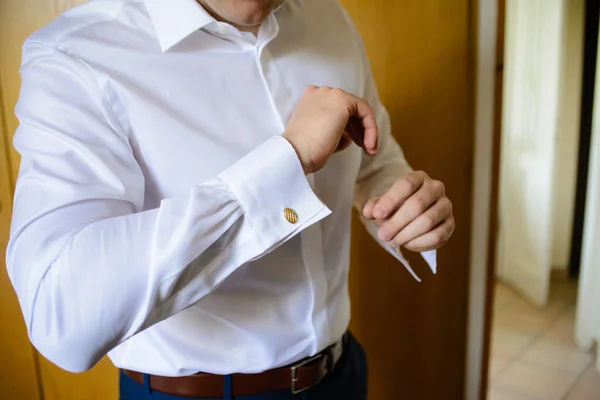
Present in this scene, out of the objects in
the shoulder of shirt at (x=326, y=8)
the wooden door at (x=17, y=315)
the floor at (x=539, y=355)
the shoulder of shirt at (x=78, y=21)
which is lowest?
the floor at (x=539, y=355)

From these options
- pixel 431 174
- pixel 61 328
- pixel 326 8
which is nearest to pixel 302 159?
pixel 61 328

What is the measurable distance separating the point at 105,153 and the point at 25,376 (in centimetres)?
98

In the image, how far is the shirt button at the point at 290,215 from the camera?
1.65 ft

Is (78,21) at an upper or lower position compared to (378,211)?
upper

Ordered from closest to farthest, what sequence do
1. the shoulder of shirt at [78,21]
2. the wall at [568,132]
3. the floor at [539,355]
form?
the shoulder of shirt at [78,21]
the floor at [539,355]
the wall at [568,132]

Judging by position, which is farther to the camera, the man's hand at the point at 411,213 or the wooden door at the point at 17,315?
the wooden door at the point at 17,315

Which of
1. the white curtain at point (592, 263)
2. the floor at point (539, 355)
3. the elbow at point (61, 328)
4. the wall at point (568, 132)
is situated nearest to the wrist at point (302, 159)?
the elbow at point (61, 328)

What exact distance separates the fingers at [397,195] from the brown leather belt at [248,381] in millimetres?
267

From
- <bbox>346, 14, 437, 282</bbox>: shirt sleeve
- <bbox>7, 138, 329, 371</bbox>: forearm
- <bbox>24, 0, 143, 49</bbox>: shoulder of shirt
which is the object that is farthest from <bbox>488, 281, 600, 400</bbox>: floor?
<bbox>24, 0, 143, 49</bbox>: shoulder of shirt

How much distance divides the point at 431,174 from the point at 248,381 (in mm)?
747

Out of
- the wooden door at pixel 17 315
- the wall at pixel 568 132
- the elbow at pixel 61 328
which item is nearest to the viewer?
the elbow at pixel 61 328

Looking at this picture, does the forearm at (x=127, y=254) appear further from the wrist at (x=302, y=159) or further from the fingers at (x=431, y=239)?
the fingers at (x=431, y=239)

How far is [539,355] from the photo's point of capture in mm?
2160

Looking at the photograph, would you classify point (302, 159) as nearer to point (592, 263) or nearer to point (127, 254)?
point (127, 254)
